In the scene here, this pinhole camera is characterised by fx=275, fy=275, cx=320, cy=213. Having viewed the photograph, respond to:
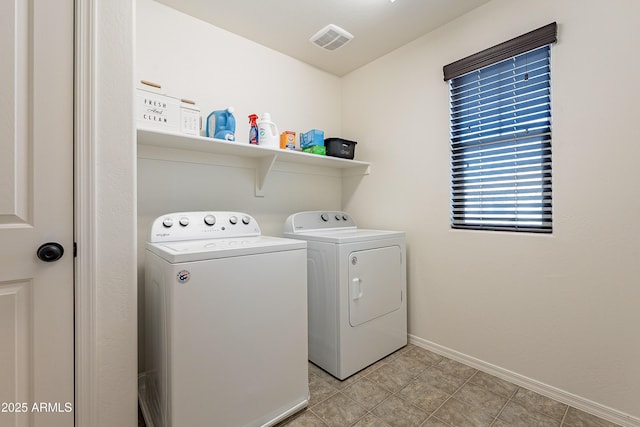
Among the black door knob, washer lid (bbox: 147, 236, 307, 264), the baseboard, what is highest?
the black door knob

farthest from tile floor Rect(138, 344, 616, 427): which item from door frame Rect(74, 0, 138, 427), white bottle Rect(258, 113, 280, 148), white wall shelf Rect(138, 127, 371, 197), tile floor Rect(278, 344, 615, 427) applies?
white bottle Rect(258, 113, 280, 148)

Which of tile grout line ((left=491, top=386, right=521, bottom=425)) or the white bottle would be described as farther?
the white bottle

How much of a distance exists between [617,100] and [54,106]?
253 centimetres

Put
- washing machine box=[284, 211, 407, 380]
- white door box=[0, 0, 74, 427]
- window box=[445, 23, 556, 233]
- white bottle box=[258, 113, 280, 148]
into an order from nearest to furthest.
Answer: white door box=[0, 0, 74, 427]
window box=[445, 23, 556, 233]
washing machine box=[284, 211, 407, 380]
white bottle box=[258, 113, 280, 148]

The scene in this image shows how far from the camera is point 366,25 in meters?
2.04

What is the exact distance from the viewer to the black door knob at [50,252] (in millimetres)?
1012

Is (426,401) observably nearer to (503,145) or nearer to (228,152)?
(503,145)

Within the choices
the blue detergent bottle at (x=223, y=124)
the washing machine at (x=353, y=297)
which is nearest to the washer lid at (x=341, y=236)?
the washing machine at (x=353, y=297)

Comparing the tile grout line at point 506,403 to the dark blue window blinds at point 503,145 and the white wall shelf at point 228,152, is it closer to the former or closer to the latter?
the dark blue window blinds at point 503,145

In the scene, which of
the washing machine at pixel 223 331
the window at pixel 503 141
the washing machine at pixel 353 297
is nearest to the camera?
the washing machine at pixel 223 331

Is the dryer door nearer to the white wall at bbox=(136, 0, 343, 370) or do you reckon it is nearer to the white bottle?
the white wall at bbox=(136, 0, 343, 370)

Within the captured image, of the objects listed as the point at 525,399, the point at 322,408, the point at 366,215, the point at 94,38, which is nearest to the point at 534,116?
the point at 366,215

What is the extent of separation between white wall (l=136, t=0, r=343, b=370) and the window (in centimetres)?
124

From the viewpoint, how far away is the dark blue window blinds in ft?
5.33
